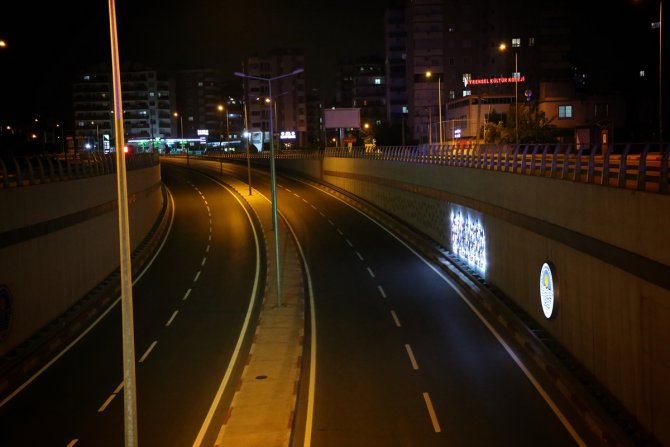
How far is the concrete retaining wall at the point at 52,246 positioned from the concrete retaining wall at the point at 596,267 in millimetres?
18158

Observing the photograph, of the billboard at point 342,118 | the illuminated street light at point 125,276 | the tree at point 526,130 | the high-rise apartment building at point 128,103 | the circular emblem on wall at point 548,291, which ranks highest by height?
the high-rise apartment building at point 128,103

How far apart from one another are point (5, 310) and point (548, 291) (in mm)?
18043

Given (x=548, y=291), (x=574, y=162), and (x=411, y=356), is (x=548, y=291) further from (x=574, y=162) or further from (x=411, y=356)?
(x=411, y=356)

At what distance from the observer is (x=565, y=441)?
52.5 feet

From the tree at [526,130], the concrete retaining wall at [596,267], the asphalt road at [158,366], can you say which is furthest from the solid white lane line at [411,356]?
the tree at [526,130]

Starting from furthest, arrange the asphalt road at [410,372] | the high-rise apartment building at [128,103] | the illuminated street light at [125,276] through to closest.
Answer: the high-rise apartment building at [128,103], the asphalt road at [410,372], the illuminated street light at [125,276]

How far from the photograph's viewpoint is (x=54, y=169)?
100 feet

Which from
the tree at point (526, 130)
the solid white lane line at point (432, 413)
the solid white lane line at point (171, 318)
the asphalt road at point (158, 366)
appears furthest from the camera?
the tree at point (526, 130)

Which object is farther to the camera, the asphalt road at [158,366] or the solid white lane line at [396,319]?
the solid white lane line at [396,319]

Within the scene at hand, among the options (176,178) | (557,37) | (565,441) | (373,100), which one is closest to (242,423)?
(565,441)

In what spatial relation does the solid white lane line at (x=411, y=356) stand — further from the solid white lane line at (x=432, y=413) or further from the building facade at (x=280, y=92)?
the building facade at (x=280, y=92)

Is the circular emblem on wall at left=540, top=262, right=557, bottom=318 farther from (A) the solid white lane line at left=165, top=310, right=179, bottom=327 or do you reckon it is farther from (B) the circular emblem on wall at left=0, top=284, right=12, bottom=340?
(B) the circular emblem on wall at left=0, top=284, right=12, bottom=340

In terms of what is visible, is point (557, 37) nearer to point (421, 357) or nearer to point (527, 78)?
point (527, 78)

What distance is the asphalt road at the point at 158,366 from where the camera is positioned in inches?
682
